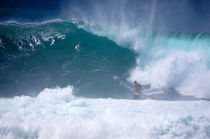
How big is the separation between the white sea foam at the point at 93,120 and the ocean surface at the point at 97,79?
23 mm

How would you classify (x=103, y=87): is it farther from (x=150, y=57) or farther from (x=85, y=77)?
(x=150, y=57)

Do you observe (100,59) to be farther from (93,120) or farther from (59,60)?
(93,120)

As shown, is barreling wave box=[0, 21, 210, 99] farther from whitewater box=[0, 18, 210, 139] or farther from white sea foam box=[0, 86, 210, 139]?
white sea foam box=[0, 86, 210, 139]

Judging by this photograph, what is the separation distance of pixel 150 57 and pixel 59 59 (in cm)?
539

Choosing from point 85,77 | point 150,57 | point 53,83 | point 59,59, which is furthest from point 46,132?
point 150,57

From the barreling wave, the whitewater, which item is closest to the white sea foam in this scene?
the whitewater

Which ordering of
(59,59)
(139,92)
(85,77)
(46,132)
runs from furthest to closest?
1. (59,59)
2. (85,77)
3. (139,92)
4. (46,132)

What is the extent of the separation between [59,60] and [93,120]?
17.4 ft

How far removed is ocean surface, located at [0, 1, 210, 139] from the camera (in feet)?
13.9

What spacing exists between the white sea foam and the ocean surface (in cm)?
2

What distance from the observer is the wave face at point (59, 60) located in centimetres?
727

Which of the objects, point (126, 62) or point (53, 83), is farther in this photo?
point (126, 62)

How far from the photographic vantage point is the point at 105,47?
1038 centimetres

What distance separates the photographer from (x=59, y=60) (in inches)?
348
